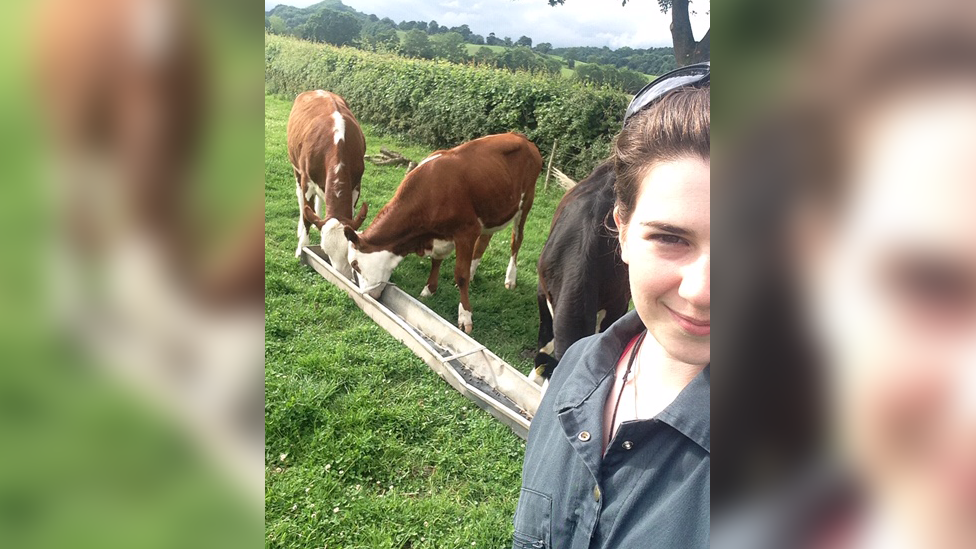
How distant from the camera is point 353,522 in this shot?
7.28 ft

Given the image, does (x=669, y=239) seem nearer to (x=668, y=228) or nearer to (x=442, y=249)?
(x=668, y=228)

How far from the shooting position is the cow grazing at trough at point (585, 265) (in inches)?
76.2

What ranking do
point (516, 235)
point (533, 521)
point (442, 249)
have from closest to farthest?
point (533, 521) < point (516, 235) < point (442, 249)

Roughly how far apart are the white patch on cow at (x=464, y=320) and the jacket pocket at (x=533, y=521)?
7.12 ft

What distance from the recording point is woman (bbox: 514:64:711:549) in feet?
3.14

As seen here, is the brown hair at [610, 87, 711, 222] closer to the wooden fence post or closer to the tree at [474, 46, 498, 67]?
the tree at [474, 46, 498, 67]

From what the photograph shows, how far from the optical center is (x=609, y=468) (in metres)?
1.13

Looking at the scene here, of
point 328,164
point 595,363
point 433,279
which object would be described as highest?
point 595,363

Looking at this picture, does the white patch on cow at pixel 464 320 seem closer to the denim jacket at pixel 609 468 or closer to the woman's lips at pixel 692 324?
the denim jacket at pixel 609 468

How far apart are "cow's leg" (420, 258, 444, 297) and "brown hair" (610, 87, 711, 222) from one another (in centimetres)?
268

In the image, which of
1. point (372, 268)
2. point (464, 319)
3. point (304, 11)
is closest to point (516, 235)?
point (464, 319)

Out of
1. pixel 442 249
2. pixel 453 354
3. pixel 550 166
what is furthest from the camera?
pixel 442 249
